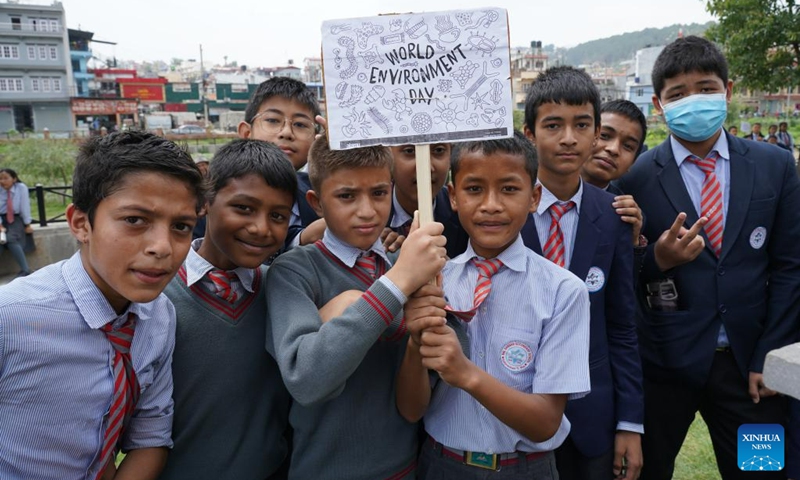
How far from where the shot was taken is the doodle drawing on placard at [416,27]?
1912 millimetres

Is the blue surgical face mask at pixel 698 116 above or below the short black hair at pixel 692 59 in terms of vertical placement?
below

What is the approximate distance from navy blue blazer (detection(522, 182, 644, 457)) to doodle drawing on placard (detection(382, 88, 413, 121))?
83cm

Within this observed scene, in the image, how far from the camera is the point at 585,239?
2396mm

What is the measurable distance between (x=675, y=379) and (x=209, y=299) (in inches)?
89.9

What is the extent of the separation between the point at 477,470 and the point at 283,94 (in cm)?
240

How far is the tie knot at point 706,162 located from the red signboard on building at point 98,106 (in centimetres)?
6219

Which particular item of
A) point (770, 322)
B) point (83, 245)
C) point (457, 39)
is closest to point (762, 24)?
point (770, 322)

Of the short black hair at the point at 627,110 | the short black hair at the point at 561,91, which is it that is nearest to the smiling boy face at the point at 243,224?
the short black hair at the point at 561,91

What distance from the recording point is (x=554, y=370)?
1.93 metres

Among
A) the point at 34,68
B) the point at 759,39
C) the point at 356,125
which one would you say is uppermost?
the point at 34,68

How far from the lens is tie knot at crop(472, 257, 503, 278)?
2.08 metres

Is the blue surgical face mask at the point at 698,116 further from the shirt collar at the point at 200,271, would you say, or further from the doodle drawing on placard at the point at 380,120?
the shirt collar at the point at 200,271

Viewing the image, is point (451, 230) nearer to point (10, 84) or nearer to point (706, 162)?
point (706, 162)

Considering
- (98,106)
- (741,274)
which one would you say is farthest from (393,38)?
(98,106)
